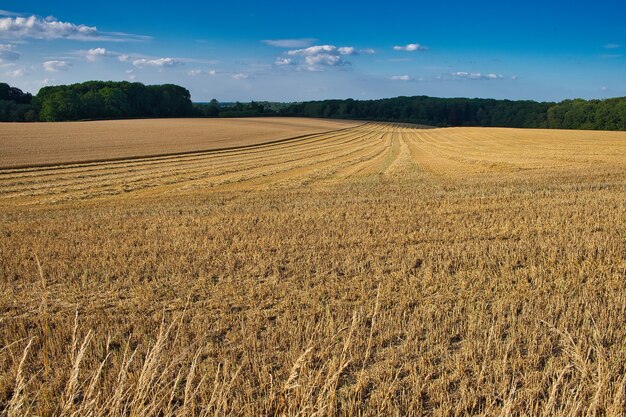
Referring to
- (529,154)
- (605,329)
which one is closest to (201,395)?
(605,329)

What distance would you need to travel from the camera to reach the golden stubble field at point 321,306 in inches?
163

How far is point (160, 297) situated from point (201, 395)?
303 cm

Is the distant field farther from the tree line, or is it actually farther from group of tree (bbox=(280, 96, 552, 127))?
group of tree (bbox=(280, 96, 552, 127))

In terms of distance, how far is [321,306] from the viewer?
21.2 feet

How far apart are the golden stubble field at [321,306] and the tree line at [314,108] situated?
81.8 metres

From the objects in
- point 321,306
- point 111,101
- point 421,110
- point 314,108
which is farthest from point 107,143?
point 421,110

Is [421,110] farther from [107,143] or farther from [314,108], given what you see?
[107,143]

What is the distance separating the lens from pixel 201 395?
14.3ft

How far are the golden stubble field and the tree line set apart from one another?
268 ft

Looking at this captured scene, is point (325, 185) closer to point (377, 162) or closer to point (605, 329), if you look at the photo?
point (377, 162)

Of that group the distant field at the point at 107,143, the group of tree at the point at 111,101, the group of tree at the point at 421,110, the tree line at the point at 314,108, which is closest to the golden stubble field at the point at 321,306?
the distant field at the point at 107,143

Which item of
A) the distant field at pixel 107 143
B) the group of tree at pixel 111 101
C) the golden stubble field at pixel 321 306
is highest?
the group of tree at pixel 111 101

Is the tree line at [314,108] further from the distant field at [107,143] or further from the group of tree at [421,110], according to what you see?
the distant field at [107,143]

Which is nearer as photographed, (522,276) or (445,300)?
(445,300)
